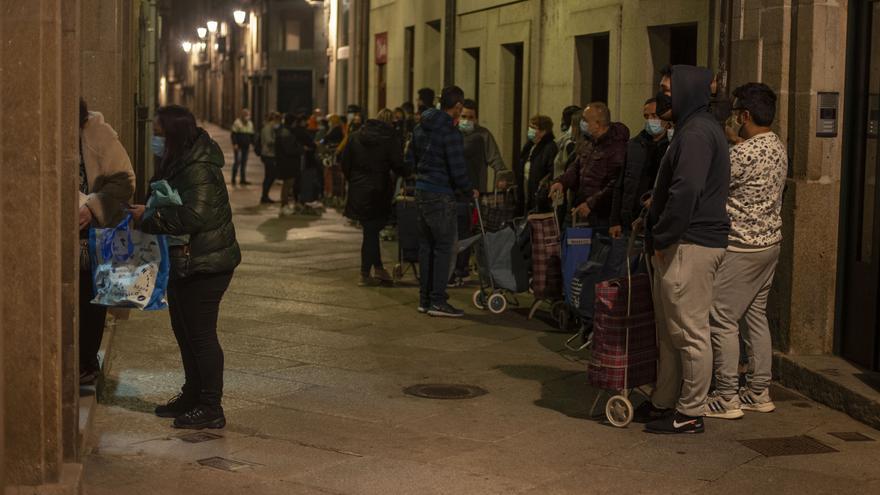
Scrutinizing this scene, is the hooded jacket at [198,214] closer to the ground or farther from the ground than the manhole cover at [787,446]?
farther from the ground

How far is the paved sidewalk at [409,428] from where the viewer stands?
6754mm

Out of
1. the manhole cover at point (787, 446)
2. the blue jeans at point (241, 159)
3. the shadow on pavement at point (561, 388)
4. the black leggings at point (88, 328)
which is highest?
the blue jeans at point (241, 159)

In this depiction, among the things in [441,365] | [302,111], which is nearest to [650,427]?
[441,365]

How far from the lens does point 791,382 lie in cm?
910

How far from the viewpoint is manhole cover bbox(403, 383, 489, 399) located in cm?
873

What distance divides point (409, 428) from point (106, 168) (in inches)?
91.4

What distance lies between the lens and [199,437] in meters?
7.54

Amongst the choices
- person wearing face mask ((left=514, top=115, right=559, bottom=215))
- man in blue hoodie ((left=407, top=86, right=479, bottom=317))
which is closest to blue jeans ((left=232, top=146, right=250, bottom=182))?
person wearing face mask ((left=514, top=115, right=559, bottom=215))

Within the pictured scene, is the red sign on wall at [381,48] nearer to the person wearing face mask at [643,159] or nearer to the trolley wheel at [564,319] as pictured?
the trolley wheel at [564,319]

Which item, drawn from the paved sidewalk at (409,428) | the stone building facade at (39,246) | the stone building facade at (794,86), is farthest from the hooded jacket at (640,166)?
the stone building facade at (39,246)

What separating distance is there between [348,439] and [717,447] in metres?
1.91

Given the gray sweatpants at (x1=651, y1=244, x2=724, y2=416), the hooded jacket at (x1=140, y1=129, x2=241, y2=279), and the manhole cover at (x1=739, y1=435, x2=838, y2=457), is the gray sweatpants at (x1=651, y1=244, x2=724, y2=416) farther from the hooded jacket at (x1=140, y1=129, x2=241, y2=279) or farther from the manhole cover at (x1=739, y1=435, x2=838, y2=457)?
the hooded jacket at (x1=140, y1=129, x2=241, y2=279)

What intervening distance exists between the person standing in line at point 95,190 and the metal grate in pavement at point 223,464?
149 centimetres

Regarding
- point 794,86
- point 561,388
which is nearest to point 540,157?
point 794,86
